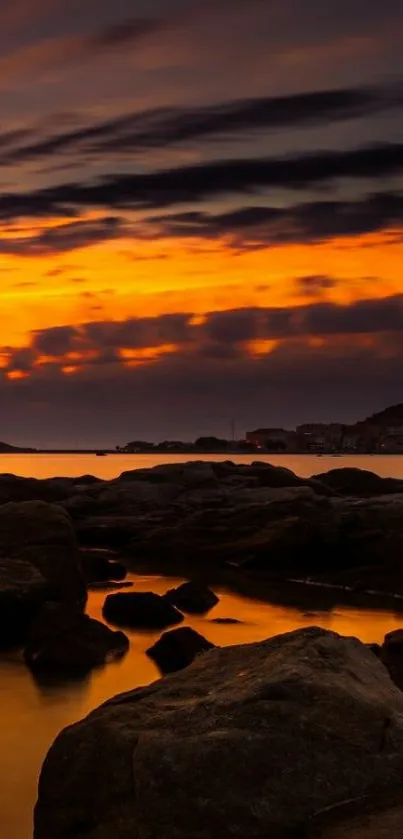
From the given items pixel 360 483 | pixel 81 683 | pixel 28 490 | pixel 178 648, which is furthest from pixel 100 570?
pixel 360 483

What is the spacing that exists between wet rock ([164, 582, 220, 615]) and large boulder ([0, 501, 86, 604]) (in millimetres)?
2374

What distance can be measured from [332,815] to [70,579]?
1403cm

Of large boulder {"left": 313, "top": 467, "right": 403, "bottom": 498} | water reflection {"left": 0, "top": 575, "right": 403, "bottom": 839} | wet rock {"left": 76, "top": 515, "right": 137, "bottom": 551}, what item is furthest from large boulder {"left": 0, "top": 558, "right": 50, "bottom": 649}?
large boulder {"left": 313, "top": 467, "right": 403, "bottom": 498}

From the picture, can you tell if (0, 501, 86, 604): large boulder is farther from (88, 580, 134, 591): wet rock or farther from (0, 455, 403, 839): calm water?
(88, 580, 134, 591): wet rock

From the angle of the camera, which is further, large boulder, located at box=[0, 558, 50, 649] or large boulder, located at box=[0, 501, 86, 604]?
large boulder, located at box=[0, 501, 86, 604]

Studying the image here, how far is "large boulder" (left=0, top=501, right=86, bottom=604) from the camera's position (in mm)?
19328

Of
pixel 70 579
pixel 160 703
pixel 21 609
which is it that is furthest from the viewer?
pixel 70 579

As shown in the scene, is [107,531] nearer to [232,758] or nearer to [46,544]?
[46,544]

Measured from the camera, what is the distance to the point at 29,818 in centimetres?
929

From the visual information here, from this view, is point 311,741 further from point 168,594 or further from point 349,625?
point 168,594

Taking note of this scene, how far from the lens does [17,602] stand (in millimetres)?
16828

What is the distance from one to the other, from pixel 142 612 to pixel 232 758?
42.7ft

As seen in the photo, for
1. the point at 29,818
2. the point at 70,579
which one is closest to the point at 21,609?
the point at 70,579

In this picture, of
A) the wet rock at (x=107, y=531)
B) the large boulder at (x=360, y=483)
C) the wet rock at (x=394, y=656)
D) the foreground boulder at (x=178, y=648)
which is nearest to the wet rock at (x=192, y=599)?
the foreground boulder at (x=178, y=648)
